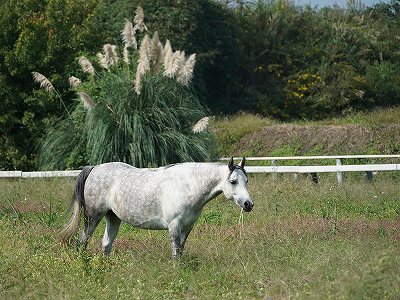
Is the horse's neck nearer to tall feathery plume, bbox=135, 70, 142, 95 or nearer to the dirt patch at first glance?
tall feathery plume, bbox=135, 70, 142, 95

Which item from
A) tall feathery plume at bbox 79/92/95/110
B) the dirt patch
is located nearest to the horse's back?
tall feathery plume at bbox 79/92/95/110

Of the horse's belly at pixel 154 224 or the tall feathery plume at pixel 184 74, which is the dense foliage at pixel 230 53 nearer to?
the tall feathery plume at pixel 184 74

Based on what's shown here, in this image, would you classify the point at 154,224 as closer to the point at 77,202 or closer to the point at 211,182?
the point at 211,182

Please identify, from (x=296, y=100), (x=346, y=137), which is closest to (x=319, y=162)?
(x=346, y=137)

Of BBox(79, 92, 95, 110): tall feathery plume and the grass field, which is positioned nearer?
the grass field

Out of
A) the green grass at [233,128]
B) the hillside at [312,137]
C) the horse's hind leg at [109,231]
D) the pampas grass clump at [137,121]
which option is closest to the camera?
the horse's hind leg at [109,231]

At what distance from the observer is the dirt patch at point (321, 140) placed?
31344mm

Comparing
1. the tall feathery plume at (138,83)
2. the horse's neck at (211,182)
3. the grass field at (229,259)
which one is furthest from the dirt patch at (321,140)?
the horse's neck at (211,182)

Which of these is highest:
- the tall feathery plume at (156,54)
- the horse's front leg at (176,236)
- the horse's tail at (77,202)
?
the horse's front leg at (176,236)

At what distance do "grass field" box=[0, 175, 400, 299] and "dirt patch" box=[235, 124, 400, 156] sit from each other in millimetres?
13675

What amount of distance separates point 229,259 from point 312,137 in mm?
21258

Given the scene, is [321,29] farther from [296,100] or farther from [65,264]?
[65,264]

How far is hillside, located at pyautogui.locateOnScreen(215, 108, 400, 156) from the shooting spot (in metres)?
31.5

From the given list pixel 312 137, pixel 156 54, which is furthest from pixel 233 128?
pixel 156 54
